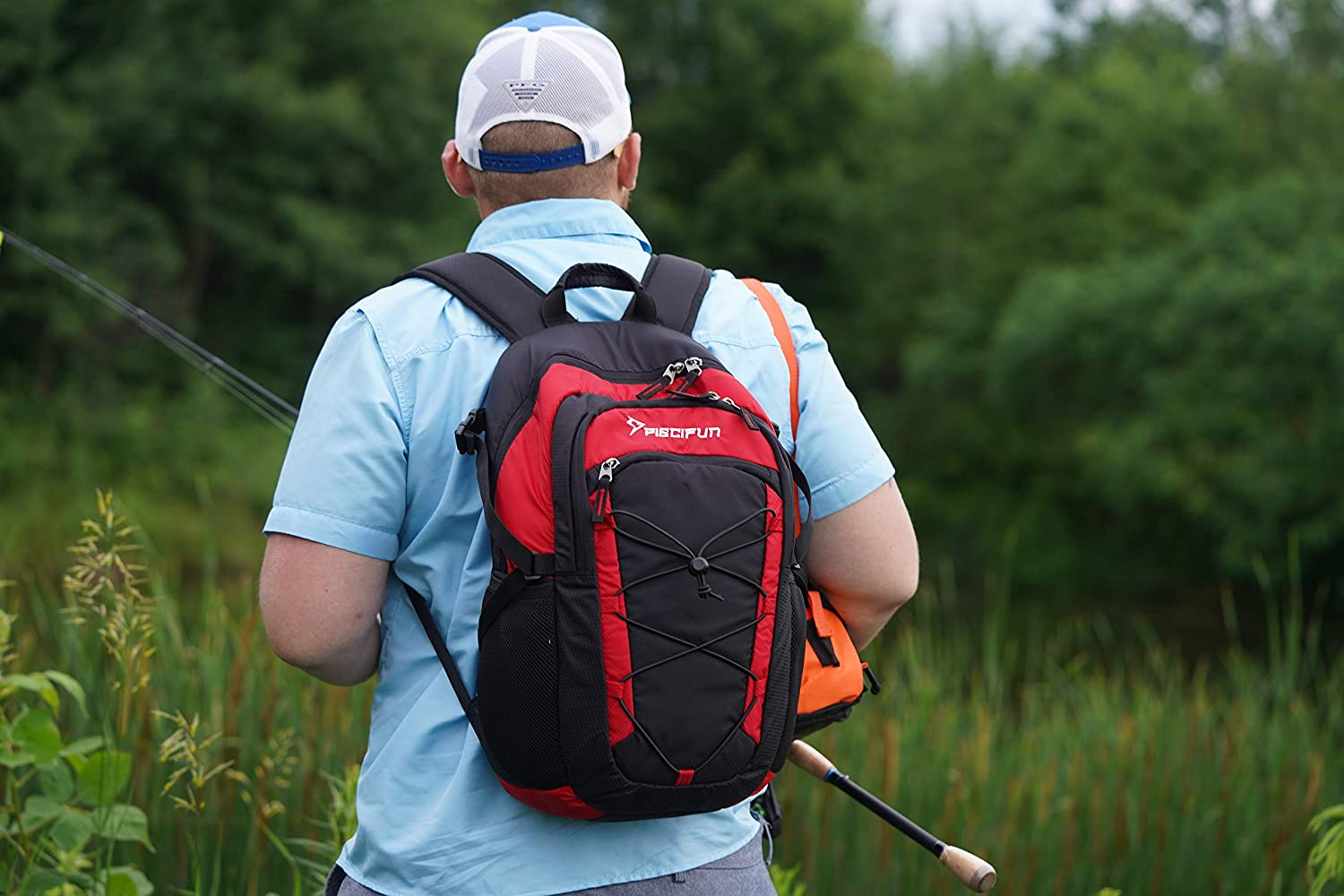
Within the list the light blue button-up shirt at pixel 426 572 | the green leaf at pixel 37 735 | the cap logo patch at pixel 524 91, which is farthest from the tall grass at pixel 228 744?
the cap logo patch at pixel 524 91

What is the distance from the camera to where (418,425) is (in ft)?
5.11

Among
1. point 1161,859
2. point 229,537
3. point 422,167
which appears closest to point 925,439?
point 422,167

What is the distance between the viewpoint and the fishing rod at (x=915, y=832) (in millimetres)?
1769

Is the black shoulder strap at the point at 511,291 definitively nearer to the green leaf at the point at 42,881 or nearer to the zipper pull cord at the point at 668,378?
the zipper pull cord at the point at 668,378

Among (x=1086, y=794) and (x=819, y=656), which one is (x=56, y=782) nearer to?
(x=819, y=656)

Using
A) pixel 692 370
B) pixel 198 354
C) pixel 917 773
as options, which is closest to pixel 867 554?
pixel 692 370

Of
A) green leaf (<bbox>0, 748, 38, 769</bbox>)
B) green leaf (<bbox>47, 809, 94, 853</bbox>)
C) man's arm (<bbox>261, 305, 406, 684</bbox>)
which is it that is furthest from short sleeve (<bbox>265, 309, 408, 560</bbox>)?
green leaf (<bbox>47, 809, 94, 853</bbox>)

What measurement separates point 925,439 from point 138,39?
49.7 feet

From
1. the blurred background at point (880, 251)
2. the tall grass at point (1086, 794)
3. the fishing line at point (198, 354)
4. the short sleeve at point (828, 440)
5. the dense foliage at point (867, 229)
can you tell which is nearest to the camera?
the short sleeve at point (828, 440)

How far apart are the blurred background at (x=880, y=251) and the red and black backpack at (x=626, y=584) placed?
6.67m

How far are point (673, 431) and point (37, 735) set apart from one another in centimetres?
133

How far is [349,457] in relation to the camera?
152cm

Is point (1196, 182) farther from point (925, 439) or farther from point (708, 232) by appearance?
point (708, 232)

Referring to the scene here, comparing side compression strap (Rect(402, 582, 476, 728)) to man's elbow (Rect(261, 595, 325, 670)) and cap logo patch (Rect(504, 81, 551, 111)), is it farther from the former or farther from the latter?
cap logo patch (Rect(504, 81, 551, 111))
